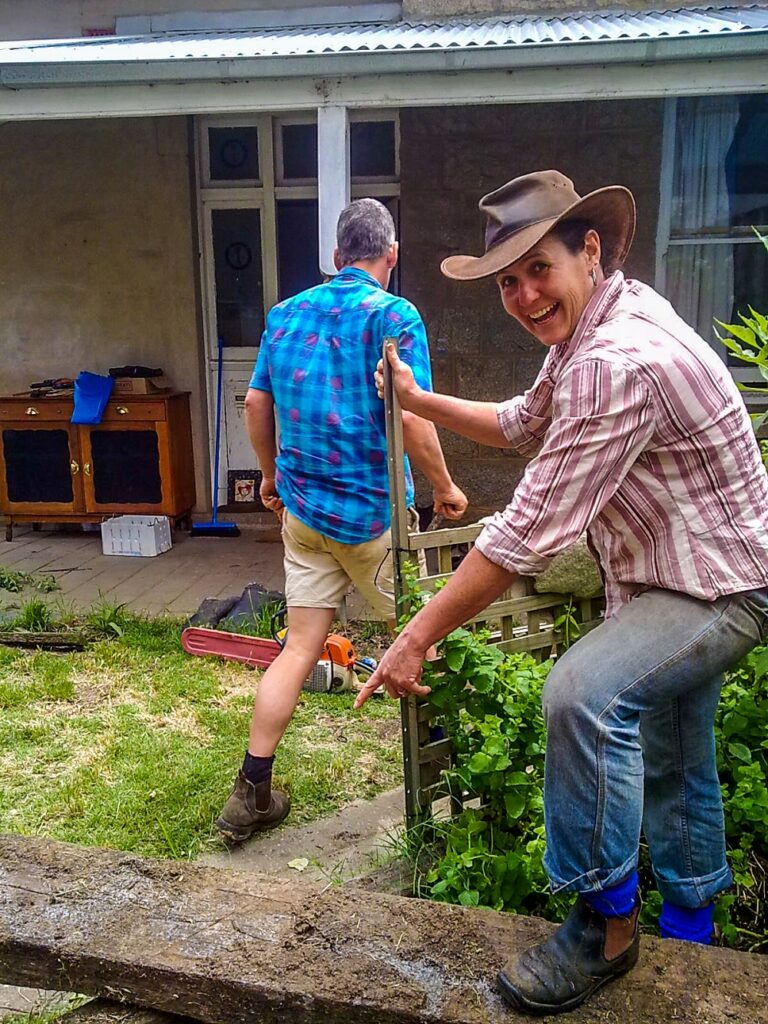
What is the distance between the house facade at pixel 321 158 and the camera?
4504mm

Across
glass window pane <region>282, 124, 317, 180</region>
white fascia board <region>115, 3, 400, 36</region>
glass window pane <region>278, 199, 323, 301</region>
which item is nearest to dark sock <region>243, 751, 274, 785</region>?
glass window pane <region>278, 199, 323, 301</region>

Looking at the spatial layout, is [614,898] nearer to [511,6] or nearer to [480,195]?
[480,195]

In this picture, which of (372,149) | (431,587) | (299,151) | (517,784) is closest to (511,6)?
(372,149)

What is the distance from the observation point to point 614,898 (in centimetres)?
171

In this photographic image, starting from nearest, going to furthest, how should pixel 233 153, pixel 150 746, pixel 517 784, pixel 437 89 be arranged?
pixel 517 784, pixel 150 746, pixel 437 89, pixel 233 153

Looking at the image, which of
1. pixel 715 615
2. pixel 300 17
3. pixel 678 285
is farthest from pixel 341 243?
pixel 300 17

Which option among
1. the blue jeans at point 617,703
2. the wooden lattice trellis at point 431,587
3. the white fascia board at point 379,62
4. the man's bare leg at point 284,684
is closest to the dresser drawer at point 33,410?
the white fascia board at point 379,62

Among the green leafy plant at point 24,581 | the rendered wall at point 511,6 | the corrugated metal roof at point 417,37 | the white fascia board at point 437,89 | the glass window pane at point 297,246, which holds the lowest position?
the green leafy plant at point 24,581

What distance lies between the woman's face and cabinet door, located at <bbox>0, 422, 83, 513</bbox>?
5.84m

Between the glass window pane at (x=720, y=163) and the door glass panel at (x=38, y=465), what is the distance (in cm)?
509

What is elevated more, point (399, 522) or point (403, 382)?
point (403, 382)

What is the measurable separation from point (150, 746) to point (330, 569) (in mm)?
1217

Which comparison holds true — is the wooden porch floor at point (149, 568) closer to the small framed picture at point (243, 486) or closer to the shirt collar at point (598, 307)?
the small framed picture at point (243, 486)

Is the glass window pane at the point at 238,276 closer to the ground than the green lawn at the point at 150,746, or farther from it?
farther from it
